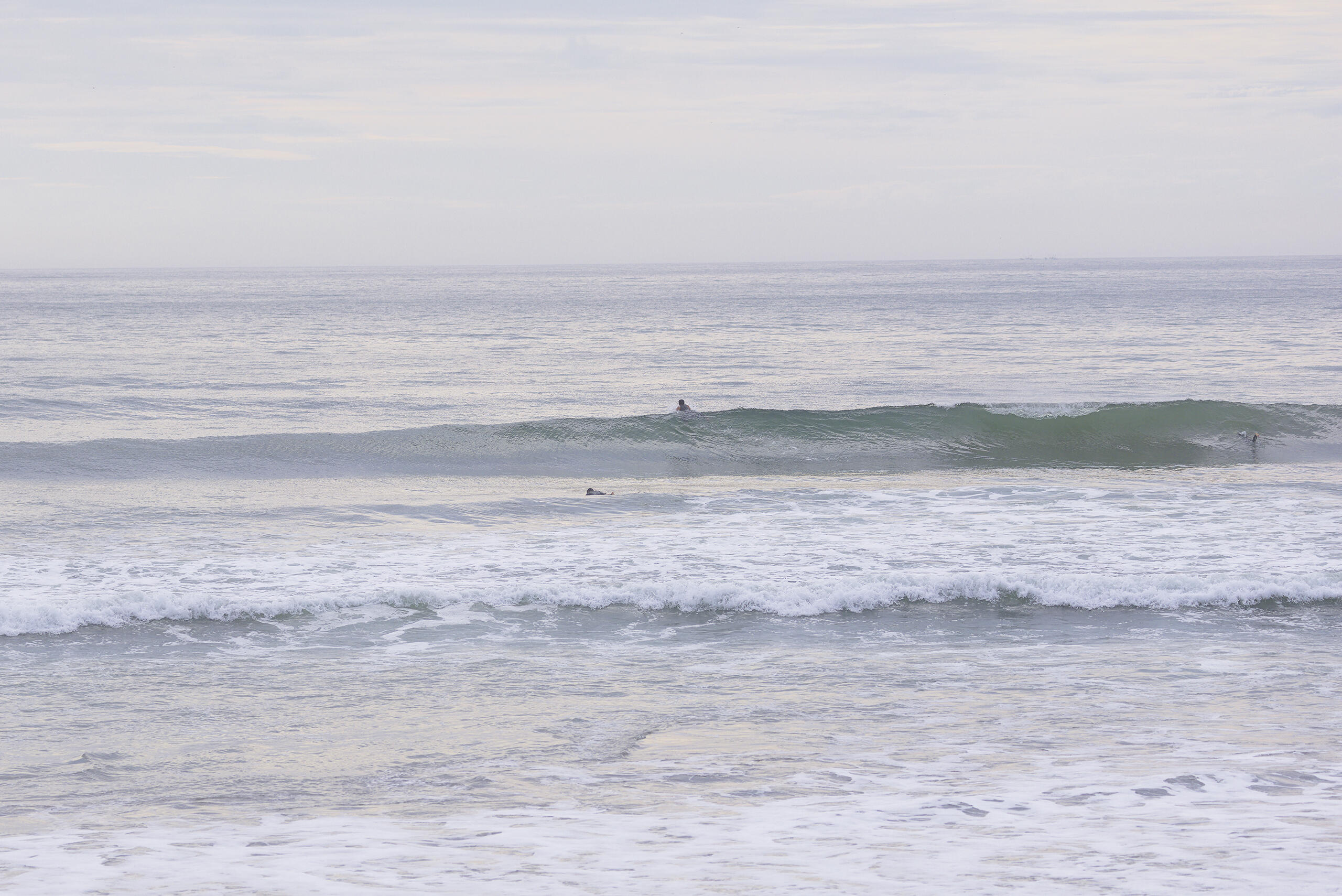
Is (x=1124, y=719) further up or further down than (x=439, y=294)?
further down

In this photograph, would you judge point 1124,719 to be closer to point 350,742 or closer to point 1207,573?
point 1207,573

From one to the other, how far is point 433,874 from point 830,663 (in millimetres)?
5366

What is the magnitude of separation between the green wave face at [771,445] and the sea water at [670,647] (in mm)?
138

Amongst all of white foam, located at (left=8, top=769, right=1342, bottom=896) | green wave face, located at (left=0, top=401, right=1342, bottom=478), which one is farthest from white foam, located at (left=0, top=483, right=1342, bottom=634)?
green wave face, located at (left=0, top=401, right=1342, bottom=478)

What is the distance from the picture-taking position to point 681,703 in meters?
8.98

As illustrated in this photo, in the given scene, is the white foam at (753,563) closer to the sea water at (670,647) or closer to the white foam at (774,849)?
the sea water at (670,647)

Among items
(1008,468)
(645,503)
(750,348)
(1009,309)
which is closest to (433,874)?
(645,503)

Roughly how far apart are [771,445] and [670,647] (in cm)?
1486

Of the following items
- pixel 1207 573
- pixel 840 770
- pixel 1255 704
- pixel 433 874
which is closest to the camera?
pixel 433 874

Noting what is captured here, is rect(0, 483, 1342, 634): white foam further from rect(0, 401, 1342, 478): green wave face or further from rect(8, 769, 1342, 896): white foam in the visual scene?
rect(0, 401, 1342, 478): green wave face

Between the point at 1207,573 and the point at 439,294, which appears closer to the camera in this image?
the point at 1207,573

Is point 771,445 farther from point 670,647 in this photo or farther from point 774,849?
point 774,849

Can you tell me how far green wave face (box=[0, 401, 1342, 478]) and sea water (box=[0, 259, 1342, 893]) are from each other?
0.14 metres

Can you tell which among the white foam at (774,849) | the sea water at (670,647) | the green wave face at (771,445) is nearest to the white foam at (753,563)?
the sea water at (670,647)
